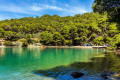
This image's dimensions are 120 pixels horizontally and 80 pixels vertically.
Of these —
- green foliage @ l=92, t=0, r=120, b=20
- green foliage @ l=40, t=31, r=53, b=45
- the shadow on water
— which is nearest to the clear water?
the shadow on water

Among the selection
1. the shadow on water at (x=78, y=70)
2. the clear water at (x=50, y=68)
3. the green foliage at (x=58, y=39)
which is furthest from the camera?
the green foliage at (x=58, y=39)

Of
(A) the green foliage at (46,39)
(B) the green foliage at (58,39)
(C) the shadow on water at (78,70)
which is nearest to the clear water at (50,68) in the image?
(C) the shadow on water at (78,70)

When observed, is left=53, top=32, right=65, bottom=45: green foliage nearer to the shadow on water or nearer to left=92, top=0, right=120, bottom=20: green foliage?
the shadow on water

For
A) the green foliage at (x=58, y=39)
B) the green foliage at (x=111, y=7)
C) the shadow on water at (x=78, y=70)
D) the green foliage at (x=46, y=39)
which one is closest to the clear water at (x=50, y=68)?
the shadow on water at (x=78, y=70)

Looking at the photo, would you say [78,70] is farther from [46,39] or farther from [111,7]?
[46,39]

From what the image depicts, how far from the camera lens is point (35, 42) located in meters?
103

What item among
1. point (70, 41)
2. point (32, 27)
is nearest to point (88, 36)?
point (70, 41)

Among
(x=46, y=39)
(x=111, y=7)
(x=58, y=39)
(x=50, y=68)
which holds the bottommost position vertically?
A: (x=50, y=68)

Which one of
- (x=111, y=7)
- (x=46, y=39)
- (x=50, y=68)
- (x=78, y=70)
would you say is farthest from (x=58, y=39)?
(x=111, y=7)

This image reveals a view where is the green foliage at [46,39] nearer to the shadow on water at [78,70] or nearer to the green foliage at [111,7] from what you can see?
the shadow on water at [78,70]

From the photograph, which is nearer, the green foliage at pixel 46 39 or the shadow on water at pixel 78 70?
the shadow on water at pixel 78 70

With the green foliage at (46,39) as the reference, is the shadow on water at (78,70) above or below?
below

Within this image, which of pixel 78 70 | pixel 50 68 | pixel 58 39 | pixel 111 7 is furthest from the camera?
pixel 58 39

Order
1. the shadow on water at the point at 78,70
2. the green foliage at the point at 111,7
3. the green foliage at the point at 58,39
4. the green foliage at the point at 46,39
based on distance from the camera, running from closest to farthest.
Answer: the green foliage at the point at 111,7 < the shadow on water at the point at 78,70 < the green foliage at the point at 58,39 < the green foliage at the point at 46,39
